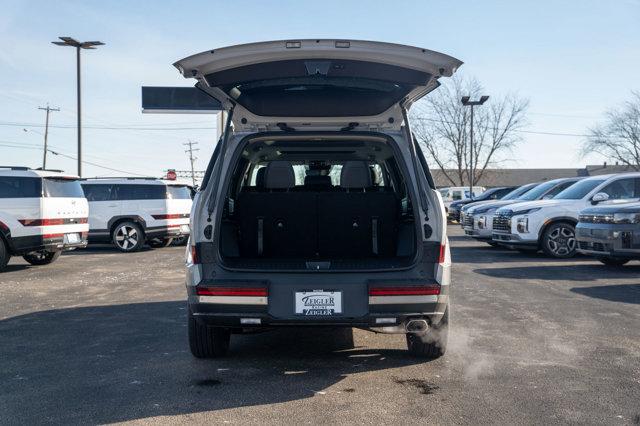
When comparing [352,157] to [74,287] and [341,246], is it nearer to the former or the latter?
[341,246]

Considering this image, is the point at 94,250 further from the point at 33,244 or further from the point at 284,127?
the point at 284,127

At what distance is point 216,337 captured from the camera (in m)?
5.26

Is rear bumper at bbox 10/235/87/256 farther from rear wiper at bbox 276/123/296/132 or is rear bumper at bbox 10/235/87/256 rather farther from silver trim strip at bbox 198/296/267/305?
silver trim strip at bbox 198/296/267/305

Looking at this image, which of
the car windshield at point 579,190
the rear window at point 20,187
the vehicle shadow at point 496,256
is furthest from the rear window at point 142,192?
the car windshield at point 579,190

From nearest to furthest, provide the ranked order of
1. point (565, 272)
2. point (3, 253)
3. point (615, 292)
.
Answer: point (615, 292)
point (565, 272)
point (3, 253)

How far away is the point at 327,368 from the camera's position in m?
5.08

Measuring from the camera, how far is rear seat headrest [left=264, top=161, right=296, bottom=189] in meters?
5.65

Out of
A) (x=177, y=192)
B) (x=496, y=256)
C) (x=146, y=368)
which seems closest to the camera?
(x=146, y=368)

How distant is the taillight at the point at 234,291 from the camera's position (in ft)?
15.0

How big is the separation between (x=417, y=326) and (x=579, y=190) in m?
10.2

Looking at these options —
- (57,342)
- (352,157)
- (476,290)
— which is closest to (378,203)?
(352,157)

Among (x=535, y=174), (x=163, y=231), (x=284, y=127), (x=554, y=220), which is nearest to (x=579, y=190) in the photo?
(x=554, y=220)

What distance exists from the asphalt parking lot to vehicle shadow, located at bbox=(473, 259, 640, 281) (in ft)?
5.35

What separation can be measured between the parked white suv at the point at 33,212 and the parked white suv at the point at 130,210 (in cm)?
382
